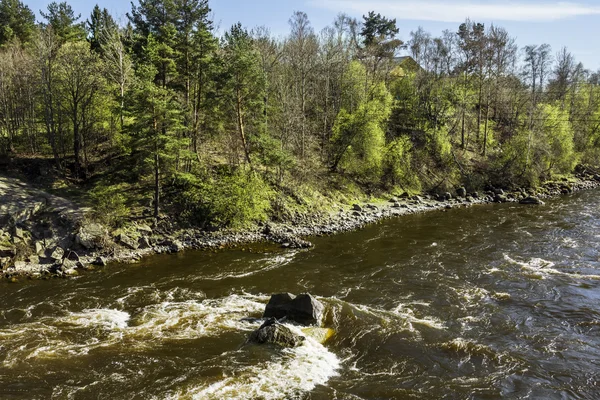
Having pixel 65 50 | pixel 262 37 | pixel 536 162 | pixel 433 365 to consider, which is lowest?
pixel 433 365

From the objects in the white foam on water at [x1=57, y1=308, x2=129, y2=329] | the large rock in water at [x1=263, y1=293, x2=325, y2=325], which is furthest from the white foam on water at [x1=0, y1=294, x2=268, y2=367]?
the large rock in water at [x1=263, y1=293, x2=325, y2=325]

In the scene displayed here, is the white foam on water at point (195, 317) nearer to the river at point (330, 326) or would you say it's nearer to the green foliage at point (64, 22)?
the river at point (330, 326)

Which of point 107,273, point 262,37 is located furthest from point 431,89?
point 107,273

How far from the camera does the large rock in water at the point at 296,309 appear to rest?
1491 centimetres

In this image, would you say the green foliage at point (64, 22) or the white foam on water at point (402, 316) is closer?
the white foam on water at point (402, 316)

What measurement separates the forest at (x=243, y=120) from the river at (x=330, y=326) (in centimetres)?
776

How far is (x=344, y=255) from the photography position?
79.3ft

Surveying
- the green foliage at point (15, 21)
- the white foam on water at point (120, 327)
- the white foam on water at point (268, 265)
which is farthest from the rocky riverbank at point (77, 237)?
the green foliage at point (15, 21)

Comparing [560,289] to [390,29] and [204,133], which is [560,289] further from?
[390,29]

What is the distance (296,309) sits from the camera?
15.0 metres

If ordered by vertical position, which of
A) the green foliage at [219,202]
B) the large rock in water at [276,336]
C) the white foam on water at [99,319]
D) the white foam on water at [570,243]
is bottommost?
the white foam on water at [99,319]

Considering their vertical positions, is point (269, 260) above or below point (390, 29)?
below

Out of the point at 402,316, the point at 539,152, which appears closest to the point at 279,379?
the point at 402,316

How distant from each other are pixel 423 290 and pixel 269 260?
886 cm
